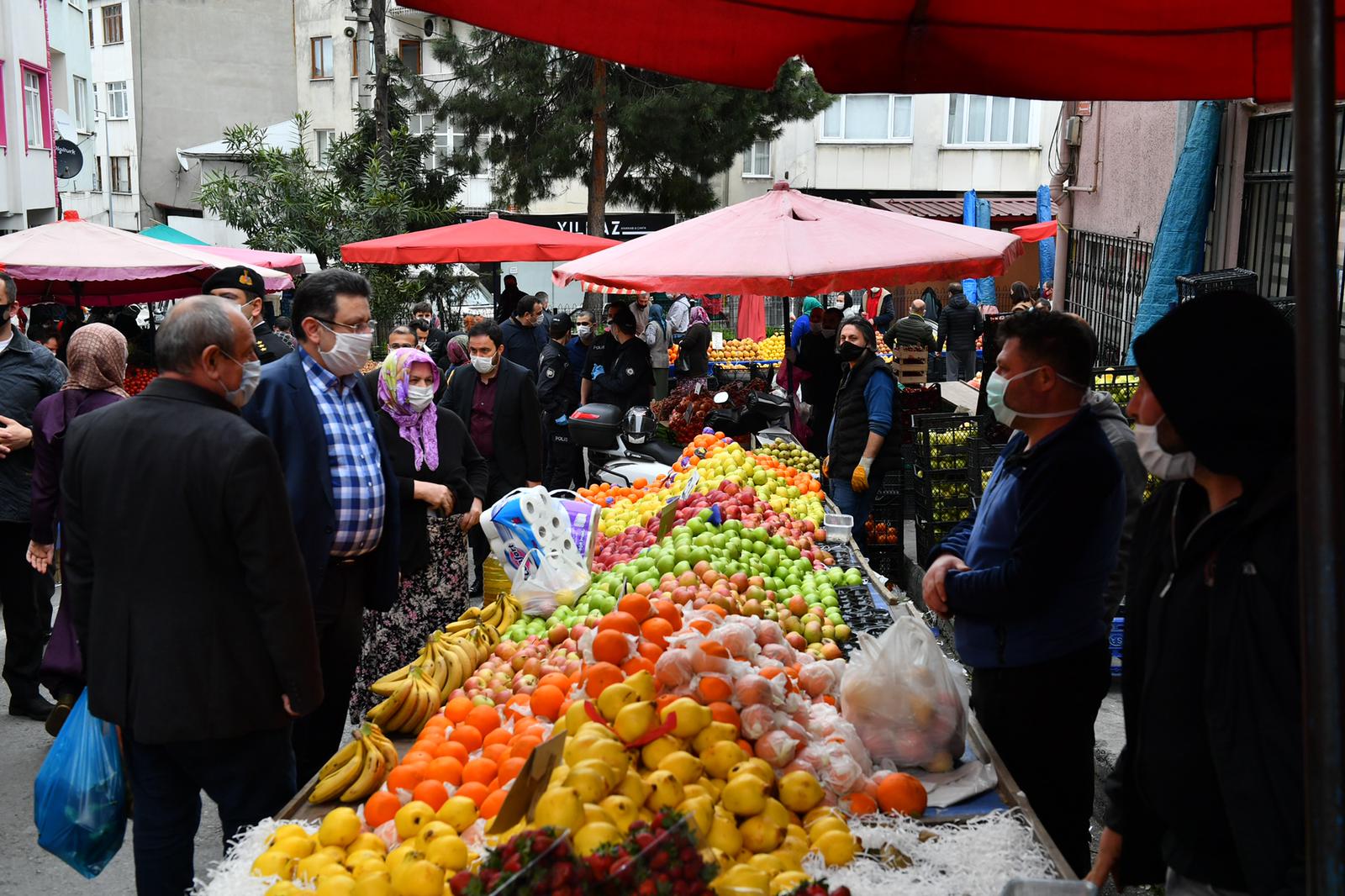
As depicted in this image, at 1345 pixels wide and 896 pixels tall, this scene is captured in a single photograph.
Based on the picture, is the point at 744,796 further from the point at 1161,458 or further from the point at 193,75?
the point at 193,75

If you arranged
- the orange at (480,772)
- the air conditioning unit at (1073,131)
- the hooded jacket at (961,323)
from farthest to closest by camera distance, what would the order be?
the hooded jacket at (961,323) → the air conditioning unit at (1073,131) → the orange at (480,772)

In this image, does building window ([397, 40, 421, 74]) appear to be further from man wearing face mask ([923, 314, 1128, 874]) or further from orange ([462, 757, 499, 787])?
orange ([462, 757, 499, 787])

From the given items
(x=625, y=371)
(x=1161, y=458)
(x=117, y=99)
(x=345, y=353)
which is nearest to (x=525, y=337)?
(x=625, y=371)

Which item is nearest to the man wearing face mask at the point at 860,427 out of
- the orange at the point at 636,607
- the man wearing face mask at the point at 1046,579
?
the man wearing face mask at the point at 1046,579

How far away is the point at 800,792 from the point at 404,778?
113cm

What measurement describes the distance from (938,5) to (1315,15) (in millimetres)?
2083

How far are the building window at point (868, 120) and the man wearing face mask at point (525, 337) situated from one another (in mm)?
24882

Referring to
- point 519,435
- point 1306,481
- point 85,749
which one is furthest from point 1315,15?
point 519,435

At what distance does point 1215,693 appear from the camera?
→ 7.37 ft

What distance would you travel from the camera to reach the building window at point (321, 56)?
4081 centimetres

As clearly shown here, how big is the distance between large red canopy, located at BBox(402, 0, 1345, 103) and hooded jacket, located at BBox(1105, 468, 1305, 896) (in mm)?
1704

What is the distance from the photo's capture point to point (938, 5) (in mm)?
3426

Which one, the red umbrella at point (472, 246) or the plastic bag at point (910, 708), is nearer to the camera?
the plastic bag at point (910, 708)

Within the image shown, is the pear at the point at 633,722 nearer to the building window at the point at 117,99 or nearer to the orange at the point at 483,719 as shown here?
the orange at the point at 483,719
